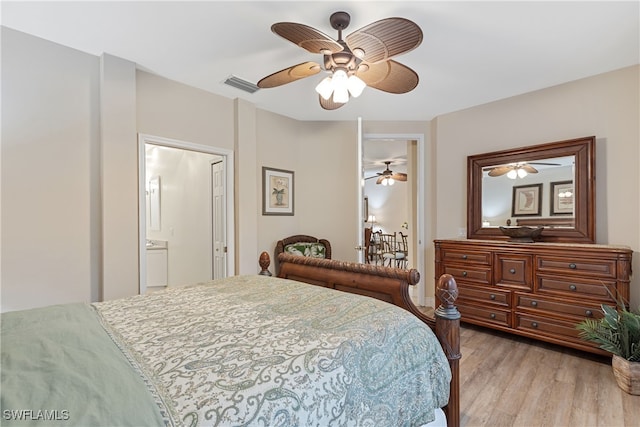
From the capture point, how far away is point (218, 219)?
3.92 meters

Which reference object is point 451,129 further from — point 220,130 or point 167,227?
point 167,227

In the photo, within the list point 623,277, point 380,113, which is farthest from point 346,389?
point 380,113

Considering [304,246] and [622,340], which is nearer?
[622,340]

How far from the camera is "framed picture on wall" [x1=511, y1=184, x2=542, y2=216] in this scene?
3.19 m

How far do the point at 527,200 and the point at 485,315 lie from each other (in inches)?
51.6

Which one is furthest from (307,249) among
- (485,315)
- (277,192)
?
(485,315)

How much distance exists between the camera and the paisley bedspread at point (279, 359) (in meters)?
0.79

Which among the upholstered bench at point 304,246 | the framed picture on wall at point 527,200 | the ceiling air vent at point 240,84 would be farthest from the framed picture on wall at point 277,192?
the framed picture on wall at point 527,200

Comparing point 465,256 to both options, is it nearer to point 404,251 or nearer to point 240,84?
point 240,84

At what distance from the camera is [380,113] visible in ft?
12.7

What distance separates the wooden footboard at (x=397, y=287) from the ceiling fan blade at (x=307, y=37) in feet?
4.28

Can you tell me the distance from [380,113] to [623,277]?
9.25 ft

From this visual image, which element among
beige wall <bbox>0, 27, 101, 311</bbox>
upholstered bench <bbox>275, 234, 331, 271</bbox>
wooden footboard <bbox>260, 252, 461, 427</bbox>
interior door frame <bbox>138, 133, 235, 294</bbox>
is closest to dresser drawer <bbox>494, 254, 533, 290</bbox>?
wooden footboard <bbox>260, 252, 461, 427</bbox>

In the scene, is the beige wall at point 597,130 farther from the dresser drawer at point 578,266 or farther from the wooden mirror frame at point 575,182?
the dresser drawer at point 578,266
